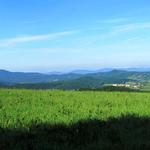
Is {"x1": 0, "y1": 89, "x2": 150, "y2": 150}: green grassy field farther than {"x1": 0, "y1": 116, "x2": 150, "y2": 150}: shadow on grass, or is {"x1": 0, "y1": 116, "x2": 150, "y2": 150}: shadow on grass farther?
{"x1": 0, "y1": 89, "x2": 150, "y2": 150}: green grassy field

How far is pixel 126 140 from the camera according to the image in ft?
37.8

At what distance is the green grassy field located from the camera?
1057 centimetres

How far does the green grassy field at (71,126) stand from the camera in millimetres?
10570

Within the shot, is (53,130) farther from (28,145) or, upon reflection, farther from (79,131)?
(28,145)

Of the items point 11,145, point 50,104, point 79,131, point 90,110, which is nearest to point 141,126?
point 79,131

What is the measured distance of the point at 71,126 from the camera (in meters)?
13.5

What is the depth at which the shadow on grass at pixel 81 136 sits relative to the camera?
10.2 metres

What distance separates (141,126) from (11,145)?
5.70m

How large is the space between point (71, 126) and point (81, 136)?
1.71 metres

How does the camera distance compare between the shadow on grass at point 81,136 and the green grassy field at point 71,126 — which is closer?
the shadow on grass at point 81,136

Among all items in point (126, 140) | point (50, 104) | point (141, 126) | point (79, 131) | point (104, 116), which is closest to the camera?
point (126, 140)

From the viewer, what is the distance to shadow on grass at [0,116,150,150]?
10.2 meters

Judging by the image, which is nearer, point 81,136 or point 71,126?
point 81,136

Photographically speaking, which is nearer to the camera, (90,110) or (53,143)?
(53,143)
